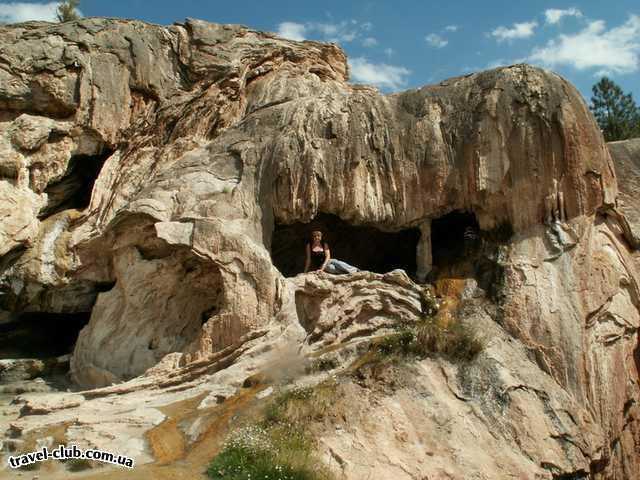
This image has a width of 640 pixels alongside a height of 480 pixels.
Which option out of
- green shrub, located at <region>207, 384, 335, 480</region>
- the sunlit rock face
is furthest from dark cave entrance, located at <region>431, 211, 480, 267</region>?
green shrub, located at <region>207, 384, 335, 480</region>

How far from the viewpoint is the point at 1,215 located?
15.3 metres

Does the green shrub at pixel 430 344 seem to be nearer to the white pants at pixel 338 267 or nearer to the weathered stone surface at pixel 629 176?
the white pants at pixel 338 267

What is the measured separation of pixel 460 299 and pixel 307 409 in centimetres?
399

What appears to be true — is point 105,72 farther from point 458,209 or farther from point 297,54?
point 458,209

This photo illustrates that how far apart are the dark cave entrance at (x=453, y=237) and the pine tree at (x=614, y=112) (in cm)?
1590

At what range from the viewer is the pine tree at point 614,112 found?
27750mm

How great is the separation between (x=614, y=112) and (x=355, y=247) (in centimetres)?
1785

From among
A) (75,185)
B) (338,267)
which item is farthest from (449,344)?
(75,185)

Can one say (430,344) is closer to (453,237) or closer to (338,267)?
(338,267)

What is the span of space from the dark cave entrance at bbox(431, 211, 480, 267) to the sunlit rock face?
37cm

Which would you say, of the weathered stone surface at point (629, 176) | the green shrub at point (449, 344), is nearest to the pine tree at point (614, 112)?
the weathered stone surface at point (629, 176)

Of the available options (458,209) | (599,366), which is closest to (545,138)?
(458,209)

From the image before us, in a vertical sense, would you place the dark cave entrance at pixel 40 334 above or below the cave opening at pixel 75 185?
below

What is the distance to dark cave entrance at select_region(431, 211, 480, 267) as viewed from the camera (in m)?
13.2
